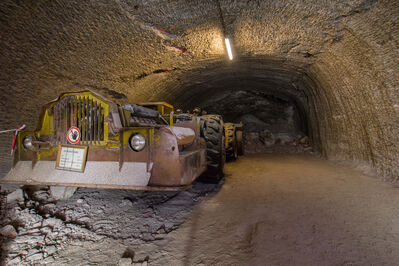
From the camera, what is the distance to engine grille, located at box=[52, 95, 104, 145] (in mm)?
2256

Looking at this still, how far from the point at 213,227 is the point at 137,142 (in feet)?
3.95

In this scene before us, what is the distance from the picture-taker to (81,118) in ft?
7.63

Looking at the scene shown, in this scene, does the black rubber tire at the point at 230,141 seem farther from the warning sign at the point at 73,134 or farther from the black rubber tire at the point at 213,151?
the warning sign at the point at 73,134

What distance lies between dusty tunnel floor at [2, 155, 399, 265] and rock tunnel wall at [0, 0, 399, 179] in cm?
169

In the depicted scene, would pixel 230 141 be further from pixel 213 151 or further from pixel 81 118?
pixel 81 118


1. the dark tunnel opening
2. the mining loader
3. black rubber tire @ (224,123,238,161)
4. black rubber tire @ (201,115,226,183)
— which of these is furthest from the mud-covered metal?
the dark tunnel opening

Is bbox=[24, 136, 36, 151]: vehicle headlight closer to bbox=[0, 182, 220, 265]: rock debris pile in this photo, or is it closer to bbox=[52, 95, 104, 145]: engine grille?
bbox=[52, 95, 104, 145]: engine grille

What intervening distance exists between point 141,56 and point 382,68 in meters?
4.64

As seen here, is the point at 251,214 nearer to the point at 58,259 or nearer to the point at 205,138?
the point at 205,138

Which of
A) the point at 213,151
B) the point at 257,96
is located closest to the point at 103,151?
the point at 213,151

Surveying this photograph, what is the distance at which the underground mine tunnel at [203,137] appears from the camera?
171 centimetres

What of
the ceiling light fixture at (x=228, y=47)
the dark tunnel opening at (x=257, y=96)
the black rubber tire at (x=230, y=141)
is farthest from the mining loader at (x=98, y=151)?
the dark tunnel opening at (x=257, y=96)

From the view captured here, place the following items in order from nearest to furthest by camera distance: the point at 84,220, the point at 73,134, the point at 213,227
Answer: the point at 213,227, the point at 84,220, the point at 73,134

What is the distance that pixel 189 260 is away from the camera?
154 cm
